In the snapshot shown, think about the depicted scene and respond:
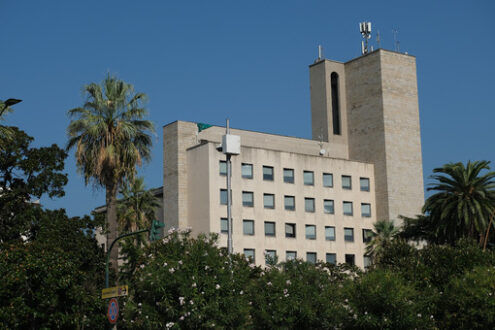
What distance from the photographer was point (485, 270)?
38.3 metres

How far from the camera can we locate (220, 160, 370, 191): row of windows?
7838 centimetres

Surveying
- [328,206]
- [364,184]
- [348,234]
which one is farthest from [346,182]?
[348,234]

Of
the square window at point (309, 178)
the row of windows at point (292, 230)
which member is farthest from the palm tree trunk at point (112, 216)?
the square window at point (309, 178)

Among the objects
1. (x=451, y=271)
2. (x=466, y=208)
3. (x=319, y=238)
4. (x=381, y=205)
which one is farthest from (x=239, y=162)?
(x=451, y=271)

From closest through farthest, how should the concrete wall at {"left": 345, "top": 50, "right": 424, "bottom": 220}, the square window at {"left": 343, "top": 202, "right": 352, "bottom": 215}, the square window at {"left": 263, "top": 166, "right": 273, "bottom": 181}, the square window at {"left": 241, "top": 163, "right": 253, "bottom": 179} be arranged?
the square window at {"left": 241, "top": 163, "right": 253, "bottom": 179}
the square window at {"left": 263, "top": 166, "right": 273, "bottom": 181}
the square window at {"left": 343, "top": 202, "right": 352, "bottom": 215}
the concrete wall at {"left": 345, "top": 50, "right": 424, "bottom": 220}

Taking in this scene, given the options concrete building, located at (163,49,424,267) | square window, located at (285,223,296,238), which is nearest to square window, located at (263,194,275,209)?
concrete building, located at (163,49,424,267)

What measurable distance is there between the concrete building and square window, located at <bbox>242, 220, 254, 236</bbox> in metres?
0.09

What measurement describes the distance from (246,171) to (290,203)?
5.58 meters

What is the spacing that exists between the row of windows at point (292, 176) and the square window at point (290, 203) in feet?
5.28

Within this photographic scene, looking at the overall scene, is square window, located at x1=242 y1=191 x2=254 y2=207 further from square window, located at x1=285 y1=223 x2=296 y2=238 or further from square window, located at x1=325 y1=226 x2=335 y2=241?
square window, located at x1=325 y1=226 x2=335 y2=241

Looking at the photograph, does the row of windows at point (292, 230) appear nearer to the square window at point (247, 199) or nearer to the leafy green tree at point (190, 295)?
the square window at point (247, 199)

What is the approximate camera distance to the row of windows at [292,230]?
77.2 m

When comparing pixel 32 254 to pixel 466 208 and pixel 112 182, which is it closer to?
pixel 112 182

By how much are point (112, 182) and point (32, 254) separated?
9.25 metres
